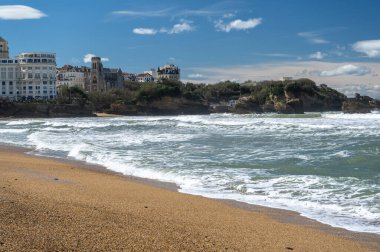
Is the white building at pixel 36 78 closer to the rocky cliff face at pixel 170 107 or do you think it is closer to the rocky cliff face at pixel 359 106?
the rocky cliff face at pixel 170 107

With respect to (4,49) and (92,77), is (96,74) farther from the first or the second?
(4,49)

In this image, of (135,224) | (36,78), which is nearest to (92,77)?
(36,78)

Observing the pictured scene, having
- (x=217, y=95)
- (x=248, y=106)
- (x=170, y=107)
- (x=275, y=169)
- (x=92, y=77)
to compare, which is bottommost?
(x=275, y=169)

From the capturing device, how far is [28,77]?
107875mm

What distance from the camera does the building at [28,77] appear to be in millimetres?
106000

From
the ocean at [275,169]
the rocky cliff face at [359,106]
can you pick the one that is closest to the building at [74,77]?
the rocky cliff face at [359,106]

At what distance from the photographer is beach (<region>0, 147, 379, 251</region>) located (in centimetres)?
525

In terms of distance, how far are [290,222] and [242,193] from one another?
275 cm

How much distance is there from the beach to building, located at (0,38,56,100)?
332 ft

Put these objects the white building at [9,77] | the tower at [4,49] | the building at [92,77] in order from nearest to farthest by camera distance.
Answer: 1. the white building at [9,77]
2. the tower at [4,49]
3. the building at [92,77]

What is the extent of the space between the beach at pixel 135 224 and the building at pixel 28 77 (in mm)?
101338

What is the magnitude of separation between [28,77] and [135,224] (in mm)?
108118

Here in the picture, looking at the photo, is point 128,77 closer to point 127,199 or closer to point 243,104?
point 243,104

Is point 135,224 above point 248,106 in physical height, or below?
below
